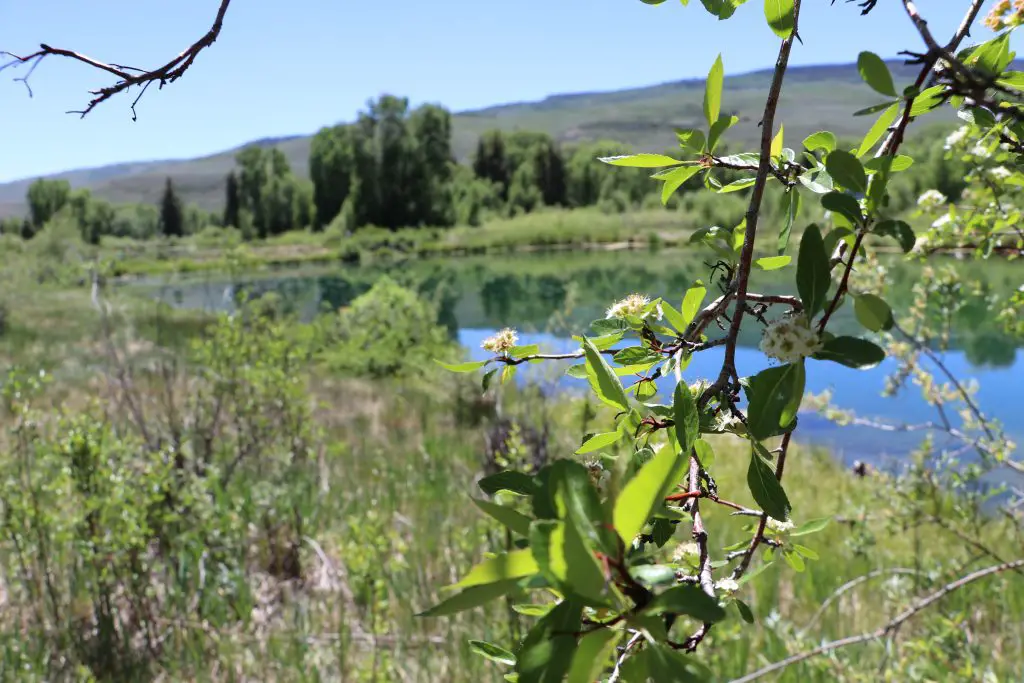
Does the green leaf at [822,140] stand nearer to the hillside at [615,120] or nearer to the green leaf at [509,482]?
the green leaf at [509,482]

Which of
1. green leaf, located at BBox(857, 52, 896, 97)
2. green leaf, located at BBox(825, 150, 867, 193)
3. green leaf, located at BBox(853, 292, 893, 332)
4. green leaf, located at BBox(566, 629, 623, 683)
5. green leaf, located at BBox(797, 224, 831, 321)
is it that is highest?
green leaf, located at BBox(857, 52, 896, 97)

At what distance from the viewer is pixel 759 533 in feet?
2.00

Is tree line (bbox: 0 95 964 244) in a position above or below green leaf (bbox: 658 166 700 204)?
above

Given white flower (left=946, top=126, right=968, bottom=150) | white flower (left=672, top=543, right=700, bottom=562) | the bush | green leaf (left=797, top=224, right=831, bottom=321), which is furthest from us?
the bush

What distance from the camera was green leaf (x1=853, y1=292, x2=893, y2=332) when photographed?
0.44 metres

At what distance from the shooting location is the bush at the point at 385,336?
1046 cm

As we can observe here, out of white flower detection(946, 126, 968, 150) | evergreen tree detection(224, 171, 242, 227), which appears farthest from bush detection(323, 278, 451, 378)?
evergreen tree detection(224, 171, 242, 227)

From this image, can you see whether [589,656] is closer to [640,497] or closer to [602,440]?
[640,497]

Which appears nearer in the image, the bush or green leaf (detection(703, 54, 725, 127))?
green leaf (detection(703, 54, 725, 127))

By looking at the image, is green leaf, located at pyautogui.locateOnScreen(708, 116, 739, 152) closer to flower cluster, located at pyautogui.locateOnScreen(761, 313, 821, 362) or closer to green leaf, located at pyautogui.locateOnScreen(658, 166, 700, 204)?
green leaf, located at pyautogui.locateOnScreen(658, 166, 700, 204)

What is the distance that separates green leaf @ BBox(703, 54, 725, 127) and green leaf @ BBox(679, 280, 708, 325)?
0.47ft

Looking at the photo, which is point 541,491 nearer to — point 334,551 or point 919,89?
point 919,89

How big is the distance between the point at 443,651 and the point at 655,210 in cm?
4142

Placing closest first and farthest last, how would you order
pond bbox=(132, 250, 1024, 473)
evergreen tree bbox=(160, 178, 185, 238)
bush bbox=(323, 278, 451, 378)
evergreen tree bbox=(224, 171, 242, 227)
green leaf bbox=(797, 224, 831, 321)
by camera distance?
green leaf bbox=(797, 224, 831, 321) → pond bbox=(132, 250, 1024, 473) → bush bbox=(323, 278, 451, 378) → evergreen tree bbox=(224, 171, 242, 227) → evergreen tree bbox=(160, 178, 185, 238)
